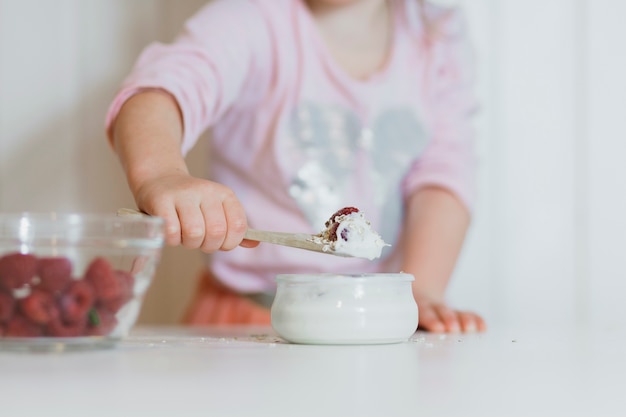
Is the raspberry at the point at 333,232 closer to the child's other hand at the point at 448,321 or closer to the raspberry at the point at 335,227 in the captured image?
→ the raspberry at the point at 335,227

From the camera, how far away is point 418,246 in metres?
1.12

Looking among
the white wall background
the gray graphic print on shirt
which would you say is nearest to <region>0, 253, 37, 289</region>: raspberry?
the gray graphic print on shirt

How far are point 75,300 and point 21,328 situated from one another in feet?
0.12

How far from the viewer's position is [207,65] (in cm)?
100

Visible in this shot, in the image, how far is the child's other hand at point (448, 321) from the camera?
2.72 feet

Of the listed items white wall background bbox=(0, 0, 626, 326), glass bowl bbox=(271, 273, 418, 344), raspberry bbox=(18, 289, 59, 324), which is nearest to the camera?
raspberry bbox=(18, 289, 59, 324)

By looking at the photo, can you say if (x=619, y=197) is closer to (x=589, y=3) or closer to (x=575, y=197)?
(x=575, y=197)

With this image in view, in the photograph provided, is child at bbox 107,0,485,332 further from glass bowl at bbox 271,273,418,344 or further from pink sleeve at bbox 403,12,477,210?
glass bowl at bbox 271,273,418,344

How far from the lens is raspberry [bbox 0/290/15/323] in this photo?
469mm

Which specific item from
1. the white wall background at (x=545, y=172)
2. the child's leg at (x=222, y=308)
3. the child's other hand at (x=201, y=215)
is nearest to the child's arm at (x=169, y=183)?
the child's other hand at (x=201, y=215)

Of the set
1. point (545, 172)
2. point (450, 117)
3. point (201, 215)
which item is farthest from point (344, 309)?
point (545, 172)

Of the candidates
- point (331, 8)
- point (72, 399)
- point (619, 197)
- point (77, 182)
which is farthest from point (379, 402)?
point (619, 197)

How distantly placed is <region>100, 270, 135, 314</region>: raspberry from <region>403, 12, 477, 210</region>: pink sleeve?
711 mm

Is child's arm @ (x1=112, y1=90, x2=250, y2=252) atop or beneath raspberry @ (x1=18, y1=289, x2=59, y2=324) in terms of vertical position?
atop
